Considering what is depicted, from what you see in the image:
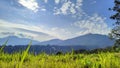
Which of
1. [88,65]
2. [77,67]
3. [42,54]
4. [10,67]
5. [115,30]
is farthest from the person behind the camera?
[115,30]

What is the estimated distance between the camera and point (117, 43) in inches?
2269

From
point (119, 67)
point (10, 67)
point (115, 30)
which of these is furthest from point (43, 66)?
point (115, 30)

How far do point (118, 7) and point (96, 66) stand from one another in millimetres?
55786

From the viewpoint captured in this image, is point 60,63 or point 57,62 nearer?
point 60,63

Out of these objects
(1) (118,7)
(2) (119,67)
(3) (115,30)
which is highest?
(1) (118,7)

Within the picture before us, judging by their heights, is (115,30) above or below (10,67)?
above

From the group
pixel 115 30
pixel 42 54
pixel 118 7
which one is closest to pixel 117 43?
pixel 115 30

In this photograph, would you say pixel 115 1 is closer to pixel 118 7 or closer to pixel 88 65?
pixel 118 7

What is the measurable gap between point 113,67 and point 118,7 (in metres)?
55.7

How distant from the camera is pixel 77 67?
5.74 m

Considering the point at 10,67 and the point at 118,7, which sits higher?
the point at 118,7

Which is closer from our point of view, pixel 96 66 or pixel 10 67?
pixel 10 67

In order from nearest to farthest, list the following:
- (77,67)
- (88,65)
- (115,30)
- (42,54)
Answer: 1. (77,67)
2. (88,65)
3. (42,54)
4. (115,30)

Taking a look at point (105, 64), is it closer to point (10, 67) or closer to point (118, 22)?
point (10, 67)
